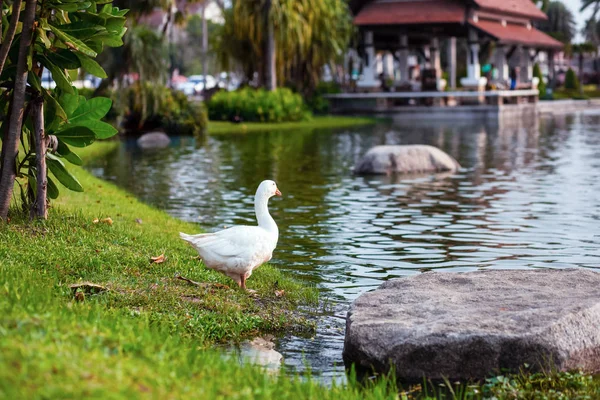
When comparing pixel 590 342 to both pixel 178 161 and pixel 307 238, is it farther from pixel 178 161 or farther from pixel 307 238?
pixel 178 161

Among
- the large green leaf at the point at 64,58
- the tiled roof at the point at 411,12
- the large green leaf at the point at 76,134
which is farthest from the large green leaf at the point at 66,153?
the tiled roof at the point at 411,12

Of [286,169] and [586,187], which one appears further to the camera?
[286,169]

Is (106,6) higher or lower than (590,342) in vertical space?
higher

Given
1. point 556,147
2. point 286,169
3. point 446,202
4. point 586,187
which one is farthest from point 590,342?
point 556,147

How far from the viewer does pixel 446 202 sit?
17.2 metres

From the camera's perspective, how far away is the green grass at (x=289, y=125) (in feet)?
127

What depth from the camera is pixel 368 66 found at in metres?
52.1

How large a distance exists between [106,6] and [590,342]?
5.79 meters

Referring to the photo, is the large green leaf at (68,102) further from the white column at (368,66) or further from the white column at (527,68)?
the white column at (527,68)

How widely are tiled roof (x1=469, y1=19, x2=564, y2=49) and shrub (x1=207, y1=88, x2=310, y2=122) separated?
35.6ft

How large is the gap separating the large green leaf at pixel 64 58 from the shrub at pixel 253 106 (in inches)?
1229

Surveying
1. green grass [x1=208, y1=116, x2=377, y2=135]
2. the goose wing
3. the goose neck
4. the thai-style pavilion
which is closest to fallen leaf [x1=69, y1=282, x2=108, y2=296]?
the goose wing

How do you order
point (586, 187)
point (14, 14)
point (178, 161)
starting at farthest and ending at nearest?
point (178, 161)
point (586, 187)
point (14, 14)

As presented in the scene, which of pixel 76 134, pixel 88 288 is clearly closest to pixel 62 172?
pixel 76 134
